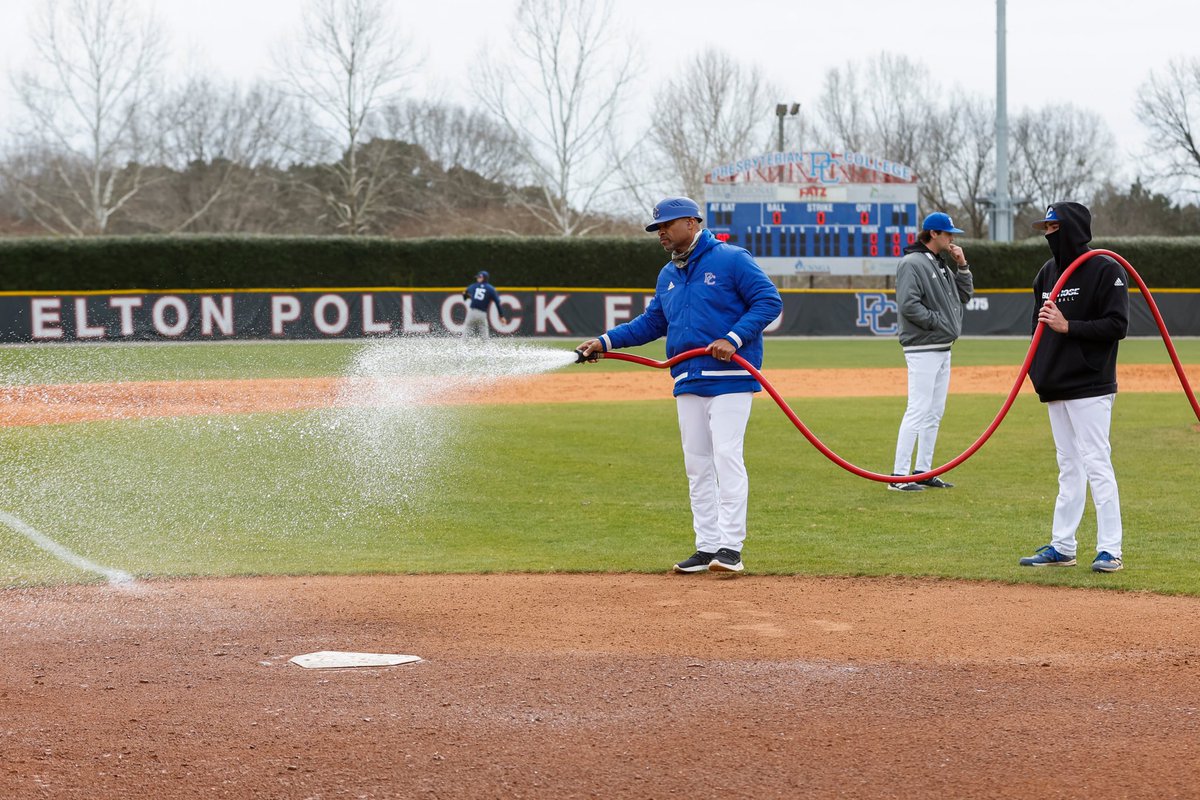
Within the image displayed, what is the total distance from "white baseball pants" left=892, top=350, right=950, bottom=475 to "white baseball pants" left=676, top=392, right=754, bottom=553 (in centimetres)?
319

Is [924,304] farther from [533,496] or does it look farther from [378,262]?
[378,262]

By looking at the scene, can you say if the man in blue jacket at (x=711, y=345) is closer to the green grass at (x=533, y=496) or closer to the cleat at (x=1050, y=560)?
the green grass at (x=533, y=496)

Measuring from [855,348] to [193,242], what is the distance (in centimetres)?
1894

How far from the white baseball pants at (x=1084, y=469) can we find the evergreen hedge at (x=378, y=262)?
1220 inches

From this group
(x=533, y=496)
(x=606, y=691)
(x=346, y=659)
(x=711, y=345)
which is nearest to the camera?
(x=606, y=691)

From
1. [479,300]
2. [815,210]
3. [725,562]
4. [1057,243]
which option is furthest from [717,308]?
[815,210]

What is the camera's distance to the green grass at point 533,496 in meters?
7.85

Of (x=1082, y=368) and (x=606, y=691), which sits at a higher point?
(x=1082, y=368)

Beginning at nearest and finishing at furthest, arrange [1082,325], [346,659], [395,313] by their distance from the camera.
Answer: [346,659] → [1082,325] → [395,313]

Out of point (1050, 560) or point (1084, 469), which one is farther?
point (1050, 560)

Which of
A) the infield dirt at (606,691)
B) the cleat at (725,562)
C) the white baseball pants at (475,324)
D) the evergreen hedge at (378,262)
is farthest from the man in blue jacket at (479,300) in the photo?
the infield dirt at (606,691)

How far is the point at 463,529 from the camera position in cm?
905

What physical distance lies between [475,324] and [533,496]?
20.3 metres

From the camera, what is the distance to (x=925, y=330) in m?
10.2
